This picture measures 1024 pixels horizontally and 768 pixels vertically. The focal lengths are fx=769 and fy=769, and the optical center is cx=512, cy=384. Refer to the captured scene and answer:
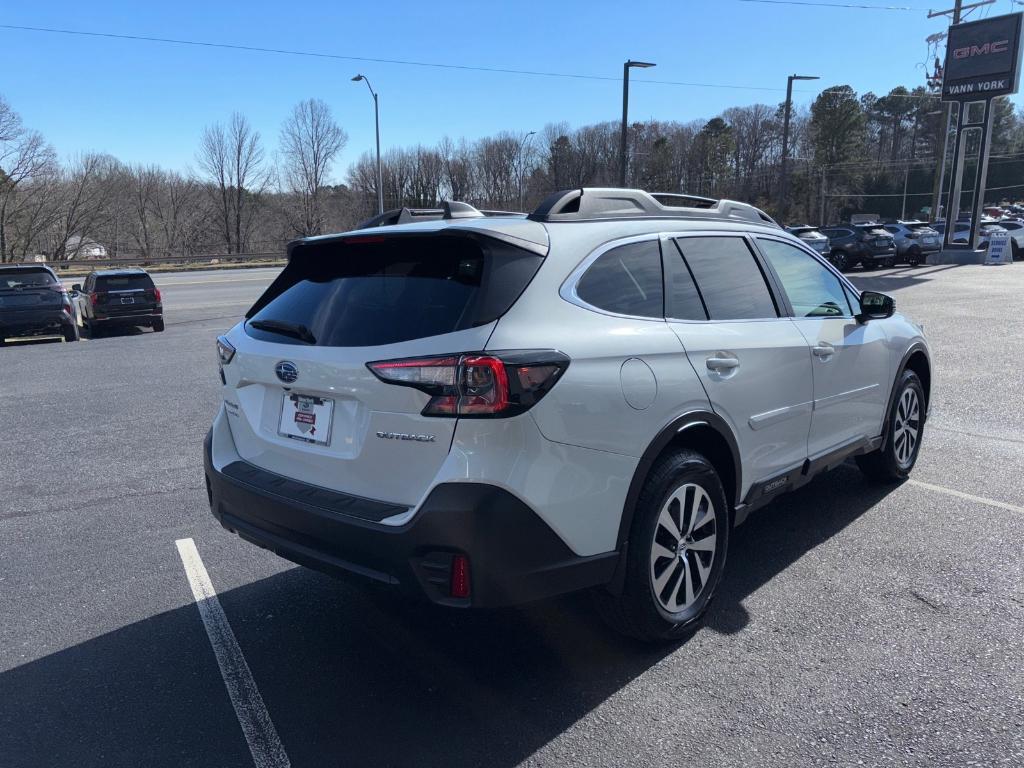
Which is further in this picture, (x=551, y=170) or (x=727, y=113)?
(x=727, y=113)

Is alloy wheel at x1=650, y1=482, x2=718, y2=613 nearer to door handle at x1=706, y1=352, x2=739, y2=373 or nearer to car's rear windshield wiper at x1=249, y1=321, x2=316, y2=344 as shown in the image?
door handle at x1=706, y1=352, x2=739, y2=373

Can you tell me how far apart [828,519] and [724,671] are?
80.5 inches

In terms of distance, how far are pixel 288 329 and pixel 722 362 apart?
1.90 metres

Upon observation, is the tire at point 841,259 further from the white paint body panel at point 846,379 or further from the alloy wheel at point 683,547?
the alloy wheel at point 683,547

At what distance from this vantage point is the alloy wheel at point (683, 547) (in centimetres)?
321

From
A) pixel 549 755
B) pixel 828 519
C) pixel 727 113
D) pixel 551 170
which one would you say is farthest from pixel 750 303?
pixel 727 113

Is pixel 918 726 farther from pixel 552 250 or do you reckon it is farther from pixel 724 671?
pixel 552 250

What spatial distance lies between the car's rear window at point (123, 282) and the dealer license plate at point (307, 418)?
15258mm

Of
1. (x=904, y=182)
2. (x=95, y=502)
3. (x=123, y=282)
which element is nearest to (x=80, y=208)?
(x=123, y=282)

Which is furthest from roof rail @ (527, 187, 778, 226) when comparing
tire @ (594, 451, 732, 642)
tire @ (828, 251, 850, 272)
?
tire @ (828, 251, 850, 272)

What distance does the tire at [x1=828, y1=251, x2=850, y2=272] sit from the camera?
98.6 feet

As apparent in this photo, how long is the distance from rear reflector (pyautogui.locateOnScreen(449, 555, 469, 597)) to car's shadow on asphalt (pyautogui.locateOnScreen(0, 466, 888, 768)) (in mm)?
552

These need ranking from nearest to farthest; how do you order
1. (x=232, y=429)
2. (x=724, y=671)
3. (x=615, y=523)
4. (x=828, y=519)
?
(x=615, y=523) → (x=724, y=671) → (x=232, y=429) → (x=828, y=519)

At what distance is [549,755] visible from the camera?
2.63 m
